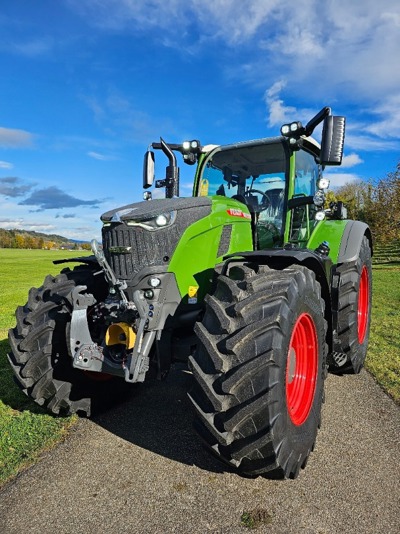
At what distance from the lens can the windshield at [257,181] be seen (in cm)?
448

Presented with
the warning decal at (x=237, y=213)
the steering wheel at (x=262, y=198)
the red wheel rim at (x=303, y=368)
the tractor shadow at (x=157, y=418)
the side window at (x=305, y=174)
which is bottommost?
the tractor shadow at (x=157, y=418)

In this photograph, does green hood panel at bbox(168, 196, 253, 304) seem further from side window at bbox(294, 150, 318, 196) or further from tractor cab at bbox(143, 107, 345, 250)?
side window at bbox(294, 150, 318, 196)

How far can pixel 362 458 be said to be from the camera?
3.17 m

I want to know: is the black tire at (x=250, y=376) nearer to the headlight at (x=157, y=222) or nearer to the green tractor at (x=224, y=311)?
the green tractor at (x=224, y=311)

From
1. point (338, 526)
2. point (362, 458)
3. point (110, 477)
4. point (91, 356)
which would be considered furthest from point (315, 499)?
point (91, 356)

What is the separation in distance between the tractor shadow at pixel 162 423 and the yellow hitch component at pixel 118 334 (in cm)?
63

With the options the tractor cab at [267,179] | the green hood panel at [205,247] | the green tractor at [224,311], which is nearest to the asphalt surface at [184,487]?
the green tractor at [224,311]

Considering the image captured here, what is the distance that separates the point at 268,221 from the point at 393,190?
85.3 ft

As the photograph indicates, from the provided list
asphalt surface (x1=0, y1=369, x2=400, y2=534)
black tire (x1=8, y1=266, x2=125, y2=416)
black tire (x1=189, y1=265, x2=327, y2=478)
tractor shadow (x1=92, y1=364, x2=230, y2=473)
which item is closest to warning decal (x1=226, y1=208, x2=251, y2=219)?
black tire (x1=189, y1=265, x2=327, y2=478)

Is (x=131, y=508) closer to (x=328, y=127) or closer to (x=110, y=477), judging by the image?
(x=110, y=477)

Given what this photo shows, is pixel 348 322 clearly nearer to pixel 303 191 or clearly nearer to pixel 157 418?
pixel 303 191

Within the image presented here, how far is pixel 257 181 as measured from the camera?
15.3ft

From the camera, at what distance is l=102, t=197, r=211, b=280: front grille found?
3.23 m

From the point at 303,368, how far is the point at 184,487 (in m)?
1.20
